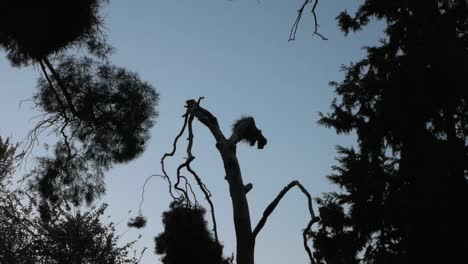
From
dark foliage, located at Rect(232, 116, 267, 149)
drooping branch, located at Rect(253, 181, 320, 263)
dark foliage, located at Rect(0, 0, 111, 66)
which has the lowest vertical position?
drooping branch, located at Rect(253, 181, 320, 263)

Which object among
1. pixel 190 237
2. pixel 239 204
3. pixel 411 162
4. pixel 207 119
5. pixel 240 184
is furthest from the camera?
pixel 411 162

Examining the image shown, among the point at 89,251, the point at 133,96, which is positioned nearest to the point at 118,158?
the point at 133,96

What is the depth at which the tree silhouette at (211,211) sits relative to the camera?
4242 mm

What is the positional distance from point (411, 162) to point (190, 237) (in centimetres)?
455

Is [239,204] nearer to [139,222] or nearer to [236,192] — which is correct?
[236,192]

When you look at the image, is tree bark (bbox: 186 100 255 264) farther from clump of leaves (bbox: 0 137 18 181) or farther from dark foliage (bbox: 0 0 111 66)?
clump of leaves (bbox: 0 137 18 181)

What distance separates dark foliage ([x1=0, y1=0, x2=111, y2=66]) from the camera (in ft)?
16.7

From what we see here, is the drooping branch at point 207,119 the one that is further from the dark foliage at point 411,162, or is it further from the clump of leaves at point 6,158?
the clump of leaves at point 6,158

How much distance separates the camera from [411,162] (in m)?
8.19

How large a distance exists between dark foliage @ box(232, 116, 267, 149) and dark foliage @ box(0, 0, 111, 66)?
2.23 metres

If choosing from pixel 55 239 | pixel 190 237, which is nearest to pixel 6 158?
pixel 55 239

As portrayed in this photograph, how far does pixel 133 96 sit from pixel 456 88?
5151 mm

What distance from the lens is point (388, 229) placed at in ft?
27.6

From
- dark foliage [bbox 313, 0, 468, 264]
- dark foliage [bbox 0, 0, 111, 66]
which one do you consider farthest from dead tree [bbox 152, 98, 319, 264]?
dark foliage [bbox 313, 0, 468, 264]
